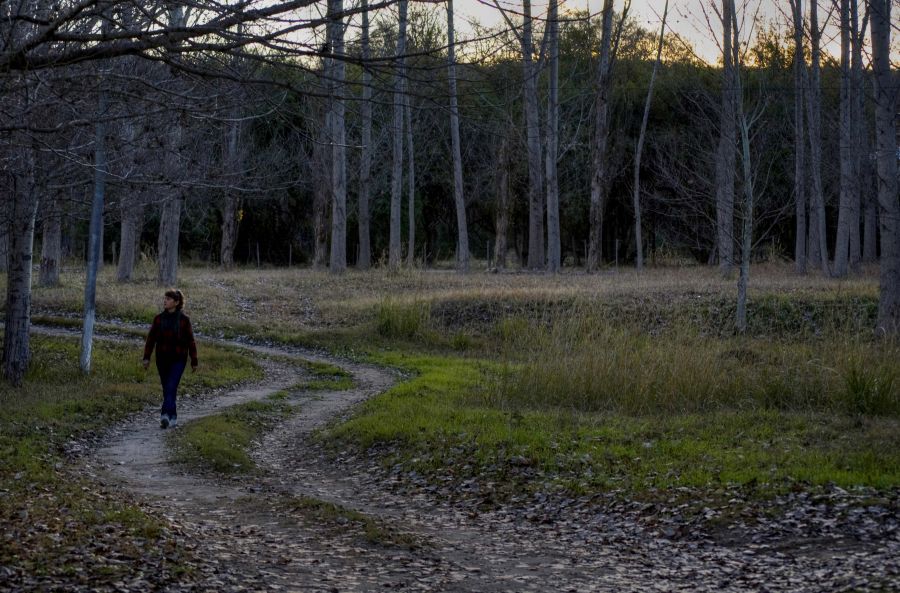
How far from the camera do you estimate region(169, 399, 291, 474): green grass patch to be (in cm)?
1185

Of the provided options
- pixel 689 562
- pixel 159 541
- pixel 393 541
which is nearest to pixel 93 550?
pixel 159 541

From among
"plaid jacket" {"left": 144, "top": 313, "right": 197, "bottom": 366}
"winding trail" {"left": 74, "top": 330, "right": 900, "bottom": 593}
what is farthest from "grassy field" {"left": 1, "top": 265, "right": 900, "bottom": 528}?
"plaid jacket" {"left": 144, "top": 313, "right": 197, "bottom": 366}

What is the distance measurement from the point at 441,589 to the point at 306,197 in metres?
51.9

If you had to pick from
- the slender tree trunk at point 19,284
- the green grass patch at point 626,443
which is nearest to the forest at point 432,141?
the slender tree trunk at point 19,284

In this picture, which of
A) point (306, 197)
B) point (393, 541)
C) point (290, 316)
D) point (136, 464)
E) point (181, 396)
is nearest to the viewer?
point (393, 541)

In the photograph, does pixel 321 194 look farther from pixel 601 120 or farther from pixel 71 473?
pixel 71 473

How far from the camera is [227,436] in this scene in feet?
44.0

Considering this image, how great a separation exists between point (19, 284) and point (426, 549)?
11.6 metres

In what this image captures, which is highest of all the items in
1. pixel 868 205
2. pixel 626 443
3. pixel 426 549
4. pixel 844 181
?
pixel 844 181

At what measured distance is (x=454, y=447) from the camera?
12.3m

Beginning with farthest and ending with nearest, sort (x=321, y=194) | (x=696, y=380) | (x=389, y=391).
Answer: (x=321, y=194), (x=389, y=391), (x=696, y=380)

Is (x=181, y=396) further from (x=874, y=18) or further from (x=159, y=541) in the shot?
(x=874, y=18)

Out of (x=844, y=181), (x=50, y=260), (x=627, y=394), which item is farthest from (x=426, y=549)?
(x=50, y=260)

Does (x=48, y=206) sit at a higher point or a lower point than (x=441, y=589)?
higher
